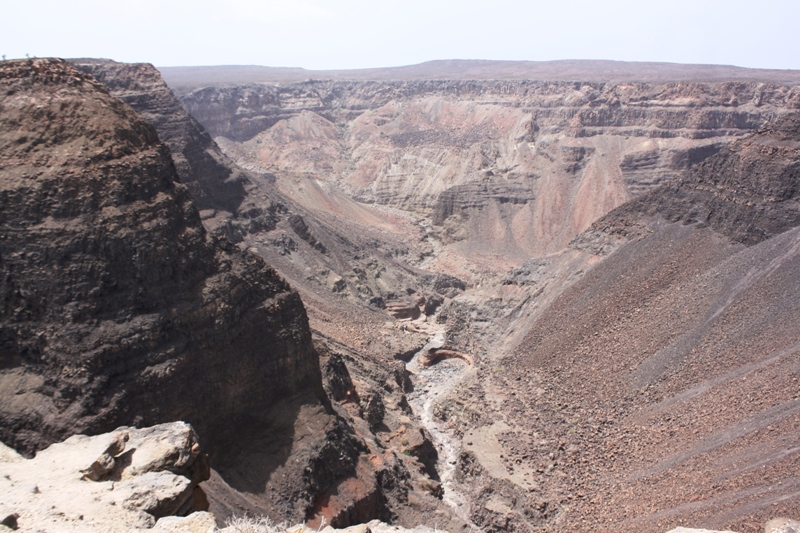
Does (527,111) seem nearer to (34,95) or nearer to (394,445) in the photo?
(394,445)

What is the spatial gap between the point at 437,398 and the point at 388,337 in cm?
815

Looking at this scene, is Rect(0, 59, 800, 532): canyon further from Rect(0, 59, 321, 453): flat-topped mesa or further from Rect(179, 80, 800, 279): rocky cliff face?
Rect(179, 80, 800, 279): rocky cliff face

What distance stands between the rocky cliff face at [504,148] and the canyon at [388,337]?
27.6 ft

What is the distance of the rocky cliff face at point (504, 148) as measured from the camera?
74.2 metres

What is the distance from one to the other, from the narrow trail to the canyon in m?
0.16

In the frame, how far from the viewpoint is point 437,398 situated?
39438 millimetres

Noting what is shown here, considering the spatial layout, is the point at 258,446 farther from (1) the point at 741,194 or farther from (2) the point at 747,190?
(2) the point at 747,190

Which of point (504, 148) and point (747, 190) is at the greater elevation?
point (747, 190)

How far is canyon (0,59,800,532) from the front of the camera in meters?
18.9

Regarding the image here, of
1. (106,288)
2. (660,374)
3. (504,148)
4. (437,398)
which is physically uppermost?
(106,288)

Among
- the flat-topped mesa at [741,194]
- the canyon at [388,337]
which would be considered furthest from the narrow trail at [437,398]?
A: the flat-topped mesa at [741,194]

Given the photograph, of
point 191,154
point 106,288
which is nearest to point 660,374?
point 106,288

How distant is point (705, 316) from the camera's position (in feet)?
110

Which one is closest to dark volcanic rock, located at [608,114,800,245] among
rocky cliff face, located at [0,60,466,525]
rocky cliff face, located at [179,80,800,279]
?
rocky cliff face, located at [179,80,800,279]
